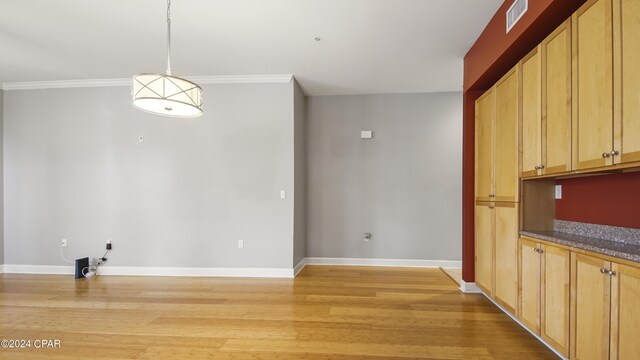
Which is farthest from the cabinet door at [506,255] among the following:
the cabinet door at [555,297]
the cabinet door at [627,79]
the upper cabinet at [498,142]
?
the cabinet door at [627,79]

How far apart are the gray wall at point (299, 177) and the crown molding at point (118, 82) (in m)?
0.37

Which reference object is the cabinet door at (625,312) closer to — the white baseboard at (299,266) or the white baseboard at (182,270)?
the white baseboard at (182,270)

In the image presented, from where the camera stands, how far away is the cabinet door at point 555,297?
1861 mm

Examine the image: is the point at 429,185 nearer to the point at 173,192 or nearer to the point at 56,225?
the point at 173,192

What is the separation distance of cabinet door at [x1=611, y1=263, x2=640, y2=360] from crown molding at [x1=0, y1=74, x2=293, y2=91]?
3781 millimetres

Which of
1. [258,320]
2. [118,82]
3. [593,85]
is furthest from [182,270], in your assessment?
[593,85]

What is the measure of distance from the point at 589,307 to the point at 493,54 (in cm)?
217

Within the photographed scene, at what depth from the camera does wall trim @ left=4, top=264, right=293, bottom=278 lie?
4098mm

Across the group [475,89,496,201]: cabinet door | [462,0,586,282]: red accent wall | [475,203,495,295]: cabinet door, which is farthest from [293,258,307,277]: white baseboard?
[475,89,496,201]: cabinet door

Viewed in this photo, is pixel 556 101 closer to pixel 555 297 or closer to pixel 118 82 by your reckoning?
pixel 555 297

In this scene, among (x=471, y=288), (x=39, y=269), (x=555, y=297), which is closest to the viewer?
(x=555, y=297)

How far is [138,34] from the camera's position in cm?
300

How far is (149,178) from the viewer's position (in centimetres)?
425

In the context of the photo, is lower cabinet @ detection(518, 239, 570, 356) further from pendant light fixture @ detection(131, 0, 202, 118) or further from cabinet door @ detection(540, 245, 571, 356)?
pendant light fixture @ detection(131, 0, 202, 118)
